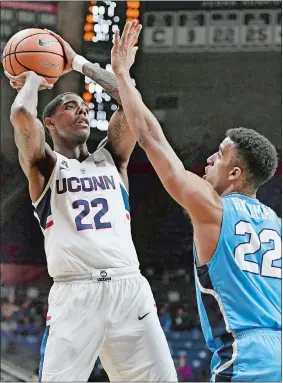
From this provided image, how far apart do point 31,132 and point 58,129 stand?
410 mm

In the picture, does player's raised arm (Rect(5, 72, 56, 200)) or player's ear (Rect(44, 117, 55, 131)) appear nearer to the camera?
player's raised arm (Rect(5, 72, 56, 200))

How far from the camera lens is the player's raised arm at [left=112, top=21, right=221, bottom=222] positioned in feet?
9.59

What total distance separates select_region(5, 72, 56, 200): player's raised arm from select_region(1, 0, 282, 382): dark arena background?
324cm

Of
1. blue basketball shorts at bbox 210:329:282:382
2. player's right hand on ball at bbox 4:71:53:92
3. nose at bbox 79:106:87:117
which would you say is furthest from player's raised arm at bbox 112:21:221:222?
nose at bbox 79:106:87:117

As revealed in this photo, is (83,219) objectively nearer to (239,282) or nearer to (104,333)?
(104,333)

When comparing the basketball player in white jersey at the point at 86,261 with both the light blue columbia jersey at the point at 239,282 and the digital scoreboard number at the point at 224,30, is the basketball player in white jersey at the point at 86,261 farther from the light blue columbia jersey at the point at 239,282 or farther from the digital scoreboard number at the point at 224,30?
the digital scoreboard number at the point at 224,30

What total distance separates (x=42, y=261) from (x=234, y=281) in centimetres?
698

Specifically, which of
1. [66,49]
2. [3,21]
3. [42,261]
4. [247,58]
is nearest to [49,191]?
[66,49]

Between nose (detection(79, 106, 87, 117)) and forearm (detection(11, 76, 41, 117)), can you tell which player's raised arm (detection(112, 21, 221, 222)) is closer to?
forearm (detection(11, 76, 41, 117))

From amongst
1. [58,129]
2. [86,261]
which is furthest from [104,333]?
[58,129]

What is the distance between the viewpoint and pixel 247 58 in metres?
8.52

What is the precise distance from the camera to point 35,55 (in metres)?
4.41

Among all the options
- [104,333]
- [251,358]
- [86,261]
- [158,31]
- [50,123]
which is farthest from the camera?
[158,31]

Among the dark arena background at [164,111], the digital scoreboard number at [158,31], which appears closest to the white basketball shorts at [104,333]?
the dark arena background at [164,111]
